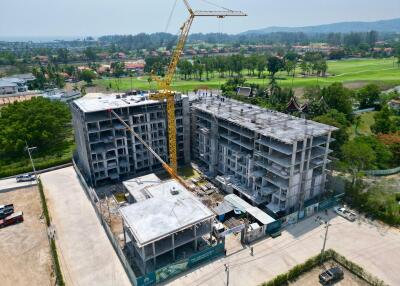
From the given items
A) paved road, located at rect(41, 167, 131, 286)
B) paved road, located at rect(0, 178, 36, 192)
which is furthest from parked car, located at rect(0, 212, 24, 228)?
paved road, located at rect(0, 178, 36, 192)

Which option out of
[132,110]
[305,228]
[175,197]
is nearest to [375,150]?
[305,228]

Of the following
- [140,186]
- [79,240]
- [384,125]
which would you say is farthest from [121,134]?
[384,125]

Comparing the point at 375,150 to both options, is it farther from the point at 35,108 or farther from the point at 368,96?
the point at 35,108

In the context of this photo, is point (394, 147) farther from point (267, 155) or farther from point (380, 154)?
point (267, 155)

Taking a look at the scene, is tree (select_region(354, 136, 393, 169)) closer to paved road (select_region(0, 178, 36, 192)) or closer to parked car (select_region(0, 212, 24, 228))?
parked car (select_region(0, 212, 24, 228))

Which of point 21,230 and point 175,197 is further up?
point 175,197

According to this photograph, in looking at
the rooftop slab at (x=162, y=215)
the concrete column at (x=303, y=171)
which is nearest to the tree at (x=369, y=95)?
the concrete column at (x=303, y=171)
